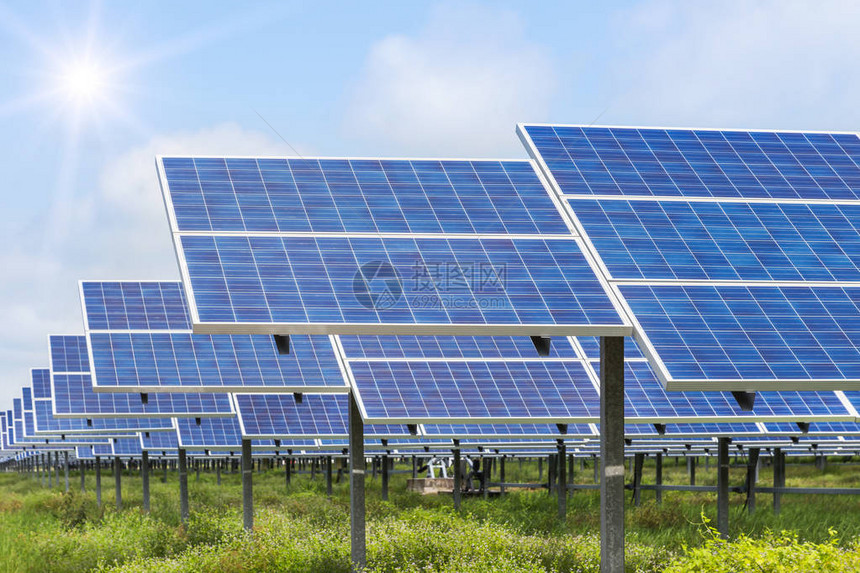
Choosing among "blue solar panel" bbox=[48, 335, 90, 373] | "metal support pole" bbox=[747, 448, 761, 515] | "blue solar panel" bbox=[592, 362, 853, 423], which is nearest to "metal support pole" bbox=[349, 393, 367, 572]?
"blue solar panel" bbox=[592, 362, 853, 423]

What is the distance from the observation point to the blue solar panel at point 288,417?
88.2ft

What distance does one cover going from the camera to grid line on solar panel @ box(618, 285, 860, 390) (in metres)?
12.0

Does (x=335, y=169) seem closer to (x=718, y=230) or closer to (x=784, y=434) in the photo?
(x=718, y=230)

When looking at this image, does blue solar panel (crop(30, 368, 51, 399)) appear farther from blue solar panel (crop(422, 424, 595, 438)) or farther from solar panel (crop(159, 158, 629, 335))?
solar panel (crop(159, 158, 629, 335))

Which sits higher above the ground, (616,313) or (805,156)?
(805,156)

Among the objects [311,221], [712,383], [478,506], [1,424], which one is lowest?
[1,424]

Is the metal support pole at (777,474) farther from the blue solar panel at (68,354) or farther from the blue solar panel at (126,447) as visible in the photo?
the blue solar panel at (126,447)

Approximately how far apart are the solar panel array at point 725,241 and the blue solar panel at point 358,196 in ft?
→ 2.72

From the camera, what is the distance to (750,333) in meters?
12.8

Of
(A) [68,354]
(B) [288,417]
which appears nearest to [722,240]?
(B) [288,417]

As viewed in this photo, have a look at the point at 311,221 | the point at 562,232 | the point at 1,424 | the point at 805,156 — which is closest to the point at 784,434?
the point at 805,156

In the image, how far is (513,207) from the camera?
1532cm

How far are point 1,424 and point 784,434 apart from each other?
116 metres

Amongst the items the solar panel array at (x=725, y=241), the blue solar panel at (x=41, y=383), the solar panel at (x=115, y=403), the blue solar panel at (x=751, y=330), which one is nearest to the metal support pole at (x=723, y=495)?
the solar panel array at (x=725, y=241)
